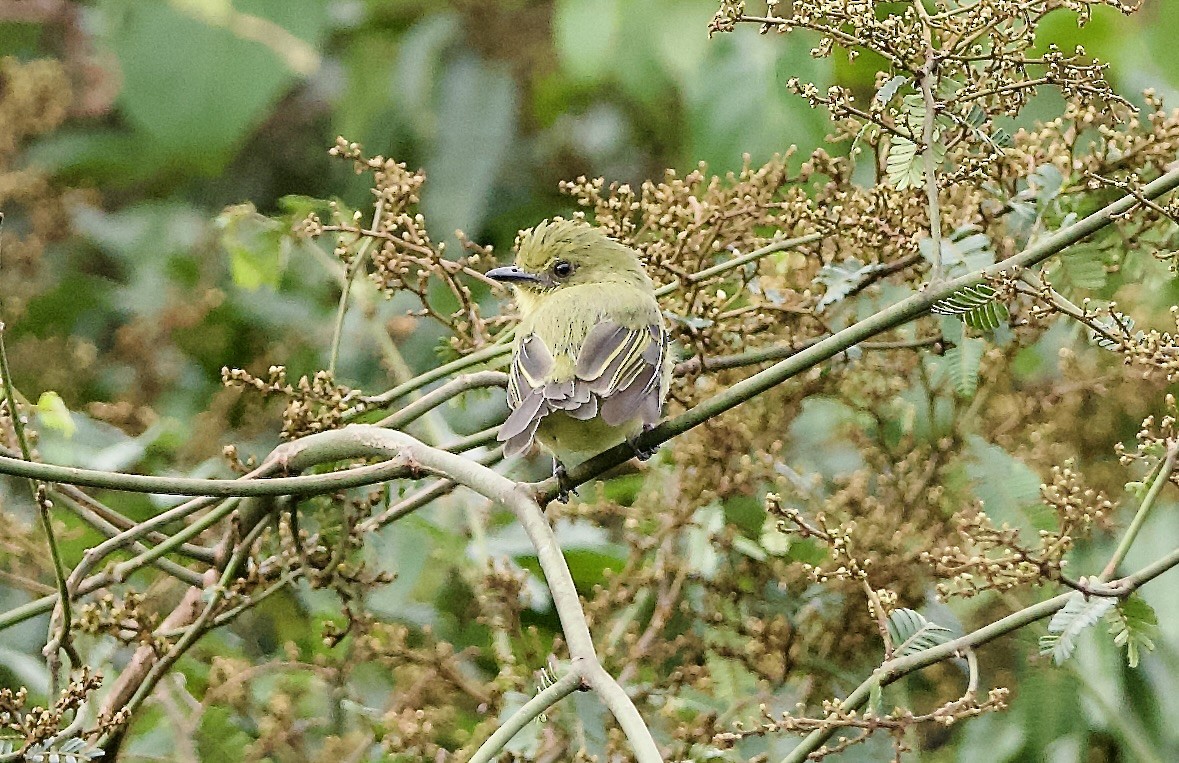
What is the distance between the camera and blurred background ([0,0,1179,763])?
133 inches

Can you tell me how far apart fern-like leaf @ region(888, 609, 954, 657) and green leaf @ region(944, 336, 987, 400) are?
0.69m

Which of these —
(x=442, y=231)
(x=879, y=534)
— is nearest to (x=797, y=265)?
(x=879, y=534)

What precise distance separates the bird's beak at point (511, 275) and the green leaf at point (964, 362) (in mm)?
864

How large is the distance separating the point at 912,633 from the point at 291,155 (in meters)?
5.06

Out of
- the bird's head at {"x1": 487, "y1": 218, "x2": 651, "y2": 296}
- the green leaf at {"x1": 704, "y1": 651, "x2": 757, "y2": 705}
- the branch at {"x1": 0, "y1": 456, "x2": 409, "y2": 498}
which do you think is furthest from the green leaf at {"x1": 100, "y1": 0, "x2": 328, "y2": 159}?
the branch at {"x1": 0, "y1": 456, "x2": 409, "y2": 498}

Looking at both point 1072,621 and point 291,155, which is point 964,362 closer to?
point 1072,621

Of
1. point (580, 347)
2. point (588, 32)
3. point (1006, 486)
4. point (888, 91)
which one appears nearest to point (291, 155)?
point (588, 32)

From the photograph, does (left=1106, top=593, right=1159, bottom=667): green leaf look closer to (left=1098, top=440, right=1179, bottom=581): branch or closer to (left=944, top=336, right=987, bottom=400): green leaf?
(left=1098, top=440, right=1179, bottom=581): branch

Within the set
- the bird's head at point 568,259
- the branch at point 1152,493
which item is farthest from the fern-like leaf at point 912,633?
the bird's head at point 568,259

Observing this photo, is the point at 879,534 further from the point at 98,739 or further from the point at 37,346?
the point at 37,346

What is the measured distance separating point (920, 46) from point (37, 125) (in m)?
3.43

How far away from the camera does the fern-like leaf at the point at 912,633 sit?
198 cm

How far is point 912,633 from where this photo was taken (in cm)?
202

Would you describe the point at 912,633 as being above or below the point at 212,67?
below
